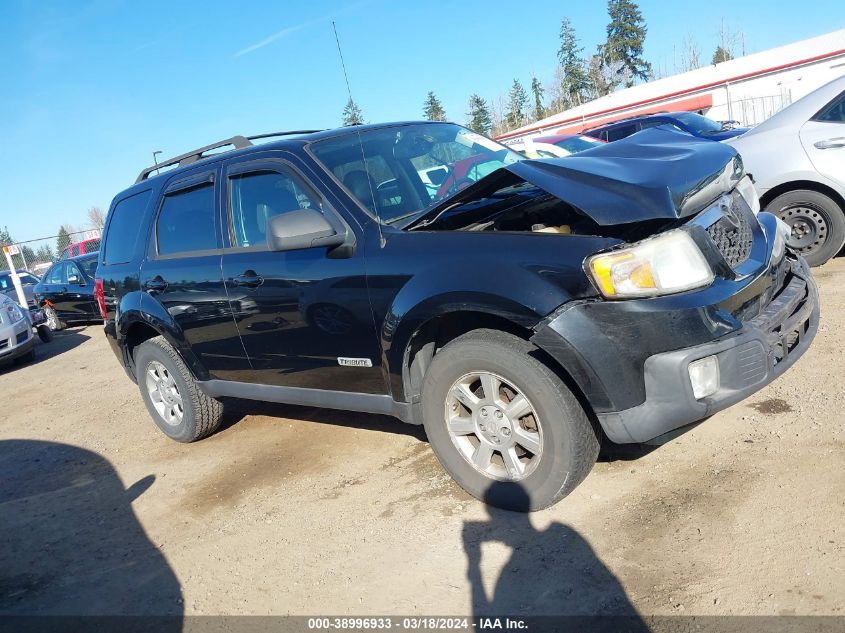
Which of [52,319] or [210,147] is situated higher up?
[210,147]

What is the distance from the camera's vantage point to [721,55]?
235 ft

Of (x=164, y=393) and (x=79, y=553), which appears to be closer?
(x=79, y=553)

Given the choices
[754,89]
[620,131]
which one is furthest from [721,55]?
[620,131]

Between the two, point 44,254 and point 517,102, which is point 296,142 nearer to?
point 44,254

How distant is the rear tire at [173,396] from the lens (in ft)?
16.4

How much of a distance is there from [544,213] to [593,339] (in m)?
0.86

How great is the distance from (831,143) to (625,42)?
72691 millimetres

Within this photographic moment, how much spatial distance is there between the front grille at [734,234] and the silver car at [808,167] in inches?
123

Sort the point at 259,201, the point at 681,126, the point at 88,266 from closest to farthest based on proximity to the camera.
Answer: the point at 259,201
the point at 88,266
the point at 681,126

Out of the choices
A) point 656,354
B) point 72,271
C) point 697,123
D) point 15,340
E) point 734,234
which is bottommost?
point 15,340

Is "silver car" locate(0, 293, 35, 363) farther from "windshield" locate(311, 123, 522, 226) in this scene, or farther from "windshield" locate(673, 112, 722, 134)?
"windshield" locate(673, 112, 722, 134)

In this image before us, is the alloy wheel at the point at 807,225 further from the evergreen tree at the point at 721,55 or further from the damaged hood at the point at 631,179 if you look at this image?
the evergreen tree at the point at 721,55

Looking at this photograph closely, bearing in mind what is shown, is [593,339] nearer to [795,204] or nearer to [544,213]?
[544,213]

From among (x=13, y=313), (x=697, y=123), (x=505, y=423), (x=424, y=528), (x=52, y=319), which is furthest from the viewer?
(x=697, y=123)
